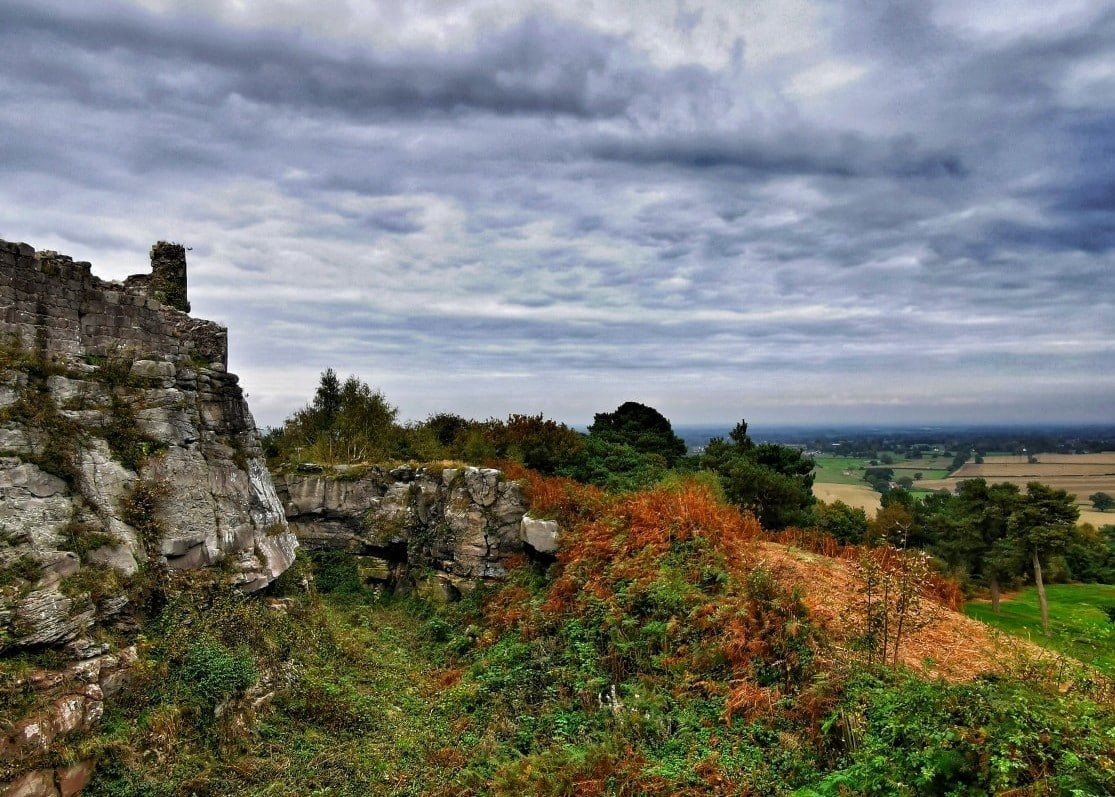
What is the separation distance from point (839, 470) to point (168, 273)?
91513 mm

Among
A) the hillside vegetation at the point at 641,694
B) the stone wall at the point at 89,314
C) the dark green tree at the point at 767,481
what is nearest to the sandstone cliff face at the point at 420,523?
the hillside vegetation at the point at 641,694

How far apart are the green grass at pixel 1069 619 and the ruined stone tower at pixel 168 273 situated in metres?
15.8

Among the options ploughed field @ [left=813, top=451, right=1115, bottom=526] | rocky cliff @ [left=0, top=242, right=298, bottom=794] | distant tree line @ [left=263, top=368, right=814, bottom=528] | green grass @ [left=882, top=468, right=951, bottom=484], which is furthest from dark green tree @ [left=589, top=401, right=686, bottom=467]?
green grass @ [left=882, top=468, right=951, bottom=484]

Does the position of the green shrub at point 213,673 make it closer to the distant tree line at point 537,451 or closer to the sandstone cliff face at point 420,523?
the sandstone cliff face at point 420,523

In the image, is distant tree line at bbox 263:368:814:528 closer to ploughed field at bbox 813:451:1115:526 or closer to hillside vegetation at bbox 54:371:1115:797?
hillside vegetation at bbox 54:371:1115:797

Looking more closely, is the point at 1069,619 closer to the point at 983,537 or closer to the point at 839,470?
the point at 983,537

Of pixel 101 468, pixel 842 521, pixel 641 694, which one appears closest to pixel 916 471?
pixel 842 521

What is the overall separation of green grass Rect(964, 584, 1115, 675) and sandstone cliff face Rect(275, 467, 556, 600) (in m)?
9.82

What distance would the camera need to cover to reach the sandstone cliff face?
51.8 feet

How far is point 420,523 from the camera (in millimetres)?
17906

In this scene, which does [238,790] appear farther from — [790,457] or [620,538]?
[790,457]

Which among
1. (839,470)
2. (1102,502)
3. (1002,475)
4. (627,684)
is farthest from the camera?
(839,470)

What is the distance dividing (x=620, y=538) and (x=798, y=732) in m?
6.10

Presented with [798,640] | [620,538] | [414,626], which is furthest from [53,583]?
[798,640]
